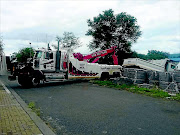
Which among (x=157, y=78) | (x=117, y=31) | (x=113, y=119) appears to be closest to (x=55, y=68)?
(x=157, y=78)

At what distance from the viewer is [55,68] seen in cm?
1494

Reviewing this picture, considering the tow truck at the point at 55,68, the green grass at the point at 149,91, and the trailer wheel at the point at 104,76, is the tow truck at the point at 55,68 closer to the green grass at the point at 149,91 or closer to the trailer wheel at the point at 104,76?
the trailer wheel at the point at 104,76

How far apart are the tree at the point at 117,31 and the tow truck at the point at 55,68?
11428 mm

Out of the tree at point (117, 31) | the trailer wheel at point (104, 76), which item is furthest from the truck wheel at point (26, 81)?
the tree at point (117, 31)

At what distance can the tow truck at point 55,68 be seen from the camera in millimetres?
13562

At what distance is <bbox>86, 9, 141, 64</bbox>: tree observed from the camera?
28.4 m

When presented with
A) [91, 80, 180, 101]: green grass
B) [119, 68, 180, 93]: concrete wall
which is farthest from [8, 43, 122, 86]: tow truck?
[119, 68, 180, 93]: concrete wall

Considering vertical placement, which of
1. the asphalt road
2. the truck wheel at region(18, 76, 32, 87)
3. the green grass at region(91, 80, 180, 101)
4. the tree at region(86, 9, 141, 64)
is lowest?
the asphalt road

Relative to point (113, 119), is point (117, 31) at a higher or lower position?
higher

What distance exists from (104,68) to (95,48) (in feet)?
41.6

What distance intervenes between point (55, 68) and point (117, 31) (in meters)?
16.8

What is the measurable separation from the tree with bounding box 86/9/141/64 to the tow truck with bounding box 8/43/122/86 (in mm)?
11428

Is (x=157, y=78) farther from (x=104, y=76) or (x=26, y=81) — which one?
(x=26, y=81)

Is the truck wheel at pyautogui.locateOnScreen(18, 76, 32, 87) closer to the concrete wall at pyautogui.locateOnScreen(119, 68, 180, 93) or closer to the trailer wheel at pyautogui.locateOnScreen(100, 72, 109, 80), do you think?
the trailer wheel at pyautogui.locateOnScreen(100, 72, 109, 80)
